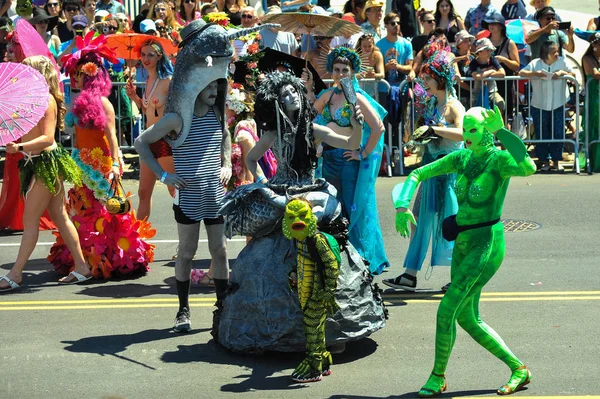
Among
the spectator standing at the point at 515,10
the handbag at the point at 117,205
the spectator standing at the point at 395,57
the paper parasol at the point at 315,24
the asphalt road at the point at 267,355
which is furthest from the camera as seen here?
the spectator standing at the point at 515,10

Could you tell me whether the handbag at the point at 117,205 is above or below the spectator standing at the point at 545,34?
below

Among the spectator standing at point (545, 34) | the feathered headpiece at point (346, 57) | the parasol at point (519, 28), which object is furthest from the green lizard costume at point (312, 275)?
the parasol at point (519, 28)

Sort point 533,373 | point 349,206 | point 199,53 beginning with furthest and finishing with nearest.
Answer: point 349,206 → point 199,53 → point 533,373

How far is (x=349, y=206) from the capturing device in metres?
9.08

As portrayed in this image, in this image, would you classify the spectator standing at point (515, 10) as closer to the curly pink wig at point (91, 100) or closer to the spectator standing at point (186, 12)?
the spectator standing at point (186, 12)

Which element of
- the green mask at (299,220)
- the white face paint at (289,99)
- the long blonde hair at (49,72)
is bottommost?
the green mask at (299,220)

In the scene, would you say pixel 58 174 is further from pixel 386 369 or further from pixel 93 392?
pixel 386 369

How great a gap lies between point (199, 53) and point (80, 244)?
2753mm

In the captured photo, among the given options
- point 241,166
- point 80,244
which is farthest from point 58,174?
point 241,166

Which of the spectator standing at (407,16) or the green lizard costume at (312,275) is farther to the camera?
the spectator standing at (407,16)

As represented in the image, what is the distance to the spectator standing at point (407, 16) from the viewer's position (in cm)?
1716

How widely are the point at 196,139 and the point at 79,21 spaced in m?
9.23

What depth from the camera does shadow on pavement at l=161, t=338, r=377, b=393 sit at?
6.68m

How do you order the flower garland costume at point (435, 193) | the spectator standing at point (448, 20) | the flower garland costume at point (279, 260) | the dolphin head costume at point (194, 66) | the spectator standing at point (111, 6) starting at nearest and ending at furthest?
the flower garland costume at point (279, 260) → the dolphin head costume at point (194, 66) → the flower garland costume at point (435, 193) → the spectator standing at point (448, 20) → the spectator standing at point (111, 6)
